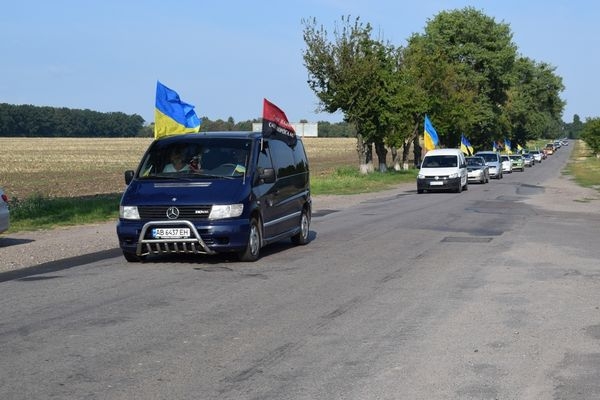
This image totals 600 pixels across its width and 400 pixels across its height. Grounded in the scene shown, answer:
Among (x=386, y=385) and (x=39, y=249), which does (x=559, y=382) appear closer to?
(x=386, y=385)

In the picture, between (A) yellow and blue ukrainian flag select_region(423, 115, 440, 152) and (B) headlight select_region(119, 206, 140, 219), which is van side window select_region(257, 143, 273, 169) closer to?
(B) headlight select_region(119, 206, 140, 219)

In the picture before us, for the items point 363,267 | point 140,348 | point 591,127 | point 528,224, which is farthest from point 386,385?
point 591,127

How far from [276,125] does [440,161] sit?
22.8 meters

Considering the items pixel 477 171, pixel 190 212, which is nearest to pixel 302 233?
pixel 190 212

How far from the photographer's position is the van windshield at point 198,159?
526 inches

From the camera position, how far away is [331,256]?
13.8m

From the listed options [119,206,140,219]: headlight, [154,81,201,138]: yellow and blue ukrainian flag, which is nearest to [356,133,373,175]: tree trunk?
[154,81,201,138]: yellow and blue ukrainian flag

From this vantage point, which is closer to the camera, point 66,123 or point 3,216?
point 3,216

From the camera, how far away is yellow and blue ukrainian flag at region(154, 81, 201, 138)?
25.0m

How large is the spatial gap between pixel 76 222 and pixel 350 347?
47.2ft

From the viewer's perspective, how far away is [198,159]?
13.6 meters

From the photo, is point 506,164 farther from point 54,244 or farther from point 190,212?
point 190,212

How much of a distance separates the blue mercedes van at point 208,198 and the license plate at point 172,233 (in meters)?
0.01

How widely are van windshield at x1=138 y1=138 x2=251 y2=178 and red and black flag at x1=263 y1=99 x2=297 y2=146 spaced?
100cm
